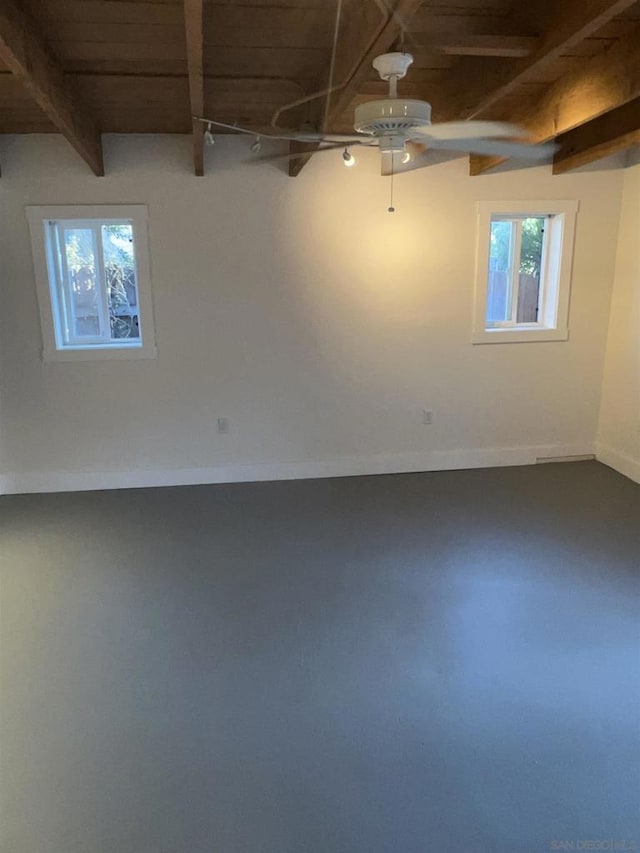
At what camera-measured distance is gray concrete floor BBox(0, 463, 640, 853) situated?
1872 millimetres

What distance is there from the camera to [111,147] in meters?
4.20

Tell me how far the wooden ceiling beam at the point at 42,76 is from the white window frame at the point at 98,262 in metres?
0.42

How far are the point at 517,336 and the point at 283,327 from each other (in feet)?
→ 6.10

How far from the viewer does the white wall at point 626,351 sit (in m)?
4.71

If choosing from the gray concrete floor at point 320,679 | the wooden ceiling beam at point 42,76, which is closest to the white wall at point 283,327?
the wooden ceiling beam at point 42,76

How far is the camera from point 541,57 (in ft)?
8.77

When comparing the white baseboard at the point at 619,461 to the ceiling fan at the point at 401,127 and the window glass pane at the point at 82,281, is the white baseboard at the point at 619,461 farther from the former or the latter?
the window glass pane at the point at 82,281

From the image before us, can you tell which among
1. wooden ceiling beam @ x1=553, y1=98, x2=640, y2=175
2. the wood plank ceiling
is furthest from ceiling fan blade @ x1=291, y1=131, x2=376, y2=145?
wooden ceiling beam @ x1=553, y1=98, x2=640, y2=175

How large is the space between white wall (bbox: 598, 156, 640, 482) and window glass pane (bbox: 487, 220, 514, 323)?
0.84 metres

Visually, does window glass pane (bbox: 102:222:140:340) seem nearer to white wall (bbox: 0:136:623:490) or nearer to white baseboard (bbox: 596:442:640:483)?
white wall (bbox: 0:136:623:490)

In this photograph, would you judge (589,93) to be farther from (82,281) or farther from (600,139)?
(82,281)

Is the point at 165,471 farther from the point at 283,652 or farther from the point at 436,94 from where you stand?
the point at 436,94

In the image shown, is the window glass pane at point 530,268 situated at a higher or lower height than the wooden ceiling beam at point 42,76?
lower

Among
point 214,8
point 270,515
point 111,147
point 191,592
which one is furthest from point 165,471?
point 214,8
